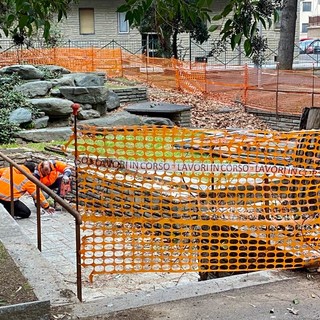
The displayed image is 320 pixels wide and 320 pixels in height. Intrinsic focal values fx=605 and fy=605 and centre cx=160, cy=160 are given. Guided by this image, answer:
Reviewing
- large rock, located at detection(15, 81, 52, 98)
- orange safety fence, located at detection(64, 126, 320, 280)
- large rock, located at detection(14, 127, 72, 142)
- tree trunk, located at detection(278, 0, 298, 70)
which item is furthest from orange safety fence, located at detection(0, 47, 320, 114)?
orange safety fence, located at detection(64, 126, 320, 280)

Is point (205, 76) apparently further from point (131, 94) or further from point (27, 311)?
point (27, 311)

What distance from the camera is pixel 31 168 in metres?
10.1

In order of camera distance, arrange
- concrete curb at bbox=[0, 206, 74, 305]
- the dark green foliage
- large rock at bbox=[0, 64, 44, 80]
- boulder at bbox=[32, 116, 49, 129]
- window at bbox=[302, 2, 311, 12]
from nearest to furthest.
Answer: concrete curb at bbox=[0, 206, 74, 305]
boulder at bbox=[32, 116, 49, 129]
large rock at bbox=[0, 64, 44, 80]
the dark green foliage
window at bbox=[302, 2, 311, 12]

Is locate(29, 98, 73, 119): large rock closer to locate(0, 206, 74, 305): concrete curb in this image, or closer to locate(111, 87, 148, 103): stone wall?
locate(111, 87, 148, 103): stone wall

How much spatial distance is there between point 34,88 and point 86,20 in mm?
19932

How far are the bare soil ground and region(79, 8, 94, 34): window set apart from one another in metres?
32.3

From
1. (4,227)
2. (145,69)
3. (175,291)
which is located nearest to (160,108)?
(145,69)

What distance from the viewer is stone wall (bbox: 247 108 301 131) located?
17.6m

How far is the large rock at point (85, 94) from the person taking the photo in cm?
1717

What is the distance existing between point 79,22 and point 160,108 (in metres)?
20.5

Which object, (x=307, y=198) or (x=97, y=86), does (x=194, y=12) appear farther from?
(x=97, y=86)

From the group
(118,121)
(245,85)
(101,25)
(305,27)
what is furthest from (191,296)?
(305,27)

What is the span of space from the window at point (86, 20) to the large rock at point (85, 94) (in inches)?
777

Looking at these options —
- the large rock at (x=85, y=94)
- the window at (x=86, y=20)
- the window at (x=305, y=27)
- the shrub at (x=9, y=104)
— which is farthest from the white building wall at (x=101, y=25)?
the window at (x=305, y=27)
